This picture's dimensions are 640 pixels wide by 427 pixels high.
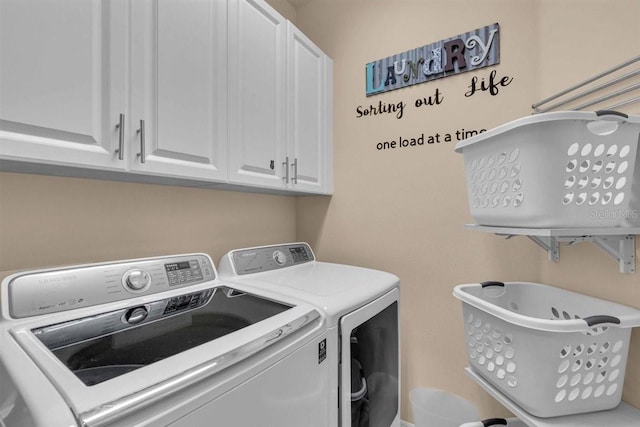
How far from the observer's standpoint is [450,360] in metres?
1.64

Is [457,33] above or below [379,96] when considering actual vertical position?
above

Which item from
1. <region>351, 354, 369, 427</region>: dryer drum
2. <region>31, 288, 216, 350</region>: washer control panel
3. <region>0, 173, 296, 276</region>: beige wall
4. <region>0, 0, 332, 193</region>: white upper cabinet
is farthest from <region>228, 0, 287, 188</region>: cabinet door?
<region>351, 354, 369, 427</region>: dryer drum

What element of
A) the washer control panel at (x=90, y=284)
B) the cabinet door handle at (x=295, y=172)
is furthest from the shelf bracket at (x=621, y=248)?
the washer control panel at (x=90, y=284)

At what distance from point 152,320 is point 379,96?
5.54 feet

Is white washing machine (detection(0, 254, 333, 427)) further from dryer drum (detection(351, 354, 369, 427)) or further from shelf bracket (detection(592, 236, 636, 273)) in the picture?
shelf bracket (detection(592, 236, 636, 273))

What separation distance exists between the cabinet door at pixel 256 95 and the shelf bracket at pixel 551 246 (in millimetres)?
1245

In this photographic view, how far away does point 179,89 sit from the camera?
113cm

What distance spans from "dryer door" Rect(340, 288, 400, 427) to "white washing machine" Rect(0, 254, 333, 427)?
1.37ft

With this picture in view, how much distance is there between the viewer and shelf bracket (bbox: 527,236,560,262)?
1285mm

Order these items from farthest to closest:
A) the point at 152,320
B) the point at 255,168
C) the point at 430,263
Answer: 1. the point at 430,263
2. the point at 255,168
3. the point at 152,320

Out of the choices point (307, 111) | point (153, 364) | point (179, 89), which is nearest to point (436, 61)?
point (307, 111)

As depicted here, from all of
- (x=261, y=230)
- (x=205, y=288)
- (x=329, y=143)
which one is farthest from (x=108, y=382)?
(x=329, y=143)

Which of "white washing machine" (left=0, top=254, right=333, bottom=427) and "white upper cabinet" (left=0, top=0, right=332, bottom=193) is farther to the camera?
"white upper cabinet" (left=0, top=0, right=332, bottom=193)

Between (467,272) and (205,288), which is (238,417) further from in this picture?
(467,272)
